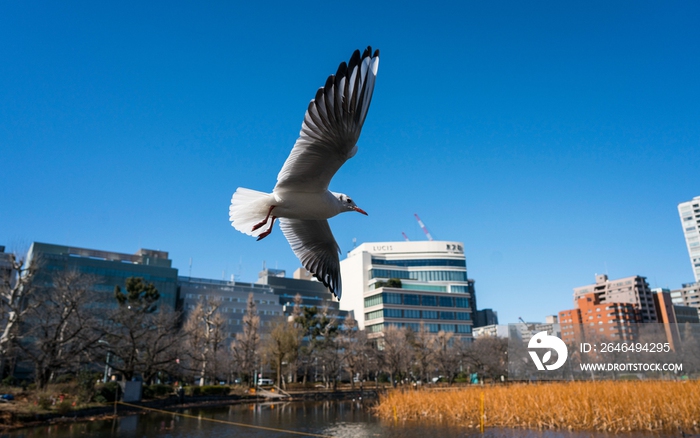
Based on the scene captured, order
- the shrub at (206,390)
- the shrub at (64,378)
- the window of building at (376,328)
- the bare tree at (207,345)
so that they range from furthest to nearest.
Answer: the window of building at (376,328)
the bare tree at (207,345)
the shrub at (206,390)
the shrub at (64,378)

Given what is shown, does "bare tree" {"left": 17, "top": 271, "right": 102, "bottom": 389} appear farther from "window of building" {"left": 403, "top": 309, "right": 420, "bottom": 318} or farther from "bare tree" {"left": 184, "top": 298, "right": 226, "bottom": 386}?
"window of building" {"left": 403, "top": 309, "right": 420, "bottom": 318}

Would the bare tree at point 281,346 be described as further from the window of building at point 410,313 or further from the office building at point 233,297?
the window of building at point 410,313

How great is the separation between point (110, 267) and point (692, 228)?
457 ft

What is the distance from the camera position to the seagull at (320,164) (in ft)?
14.6

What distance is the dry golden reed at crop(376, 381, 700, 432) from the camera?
552 inches

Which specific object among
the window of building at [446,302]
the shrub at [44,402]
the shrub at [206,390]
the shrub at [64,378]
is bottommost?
the shrub at [206,390]

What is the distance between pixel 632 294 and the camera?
113438mm

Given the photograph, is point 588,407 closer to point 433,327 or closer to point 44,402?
point 44,402

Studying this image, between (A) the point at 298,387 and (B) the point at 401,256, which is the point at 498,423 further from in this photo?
(B) the point at 401,256

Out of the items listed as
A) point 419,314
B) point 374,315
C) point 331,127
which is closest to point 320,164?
point 331,127

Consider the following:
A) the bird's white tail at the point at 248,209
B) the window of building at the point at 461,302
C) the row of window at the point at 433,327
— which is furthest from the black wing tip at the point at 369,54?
the window of building at the point at 461,302

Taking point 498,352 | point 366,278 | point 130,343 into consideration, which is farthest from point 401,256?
point 130,343

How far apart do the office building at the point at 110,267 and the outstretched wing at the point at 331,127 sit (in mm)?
63025

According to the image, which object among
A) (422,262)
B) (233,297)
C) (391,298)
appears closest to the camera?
(391,298)
